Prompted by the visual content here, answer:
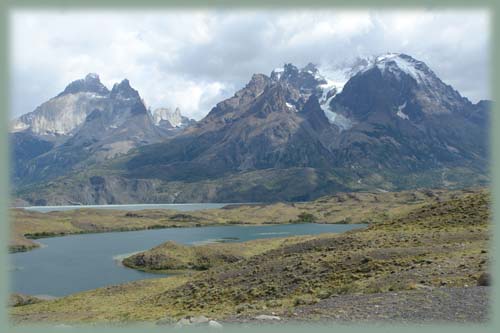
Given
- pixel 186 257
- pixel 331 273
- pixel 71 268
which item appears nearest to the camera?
pixel 331 273

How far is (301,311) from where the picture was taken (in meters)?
28.4

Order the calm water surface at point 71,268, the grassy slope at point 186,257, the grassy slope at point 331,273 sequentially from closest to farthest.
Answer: the grassy slope at point 331,273, the calm water surface at point 71,268, the grassy slope at point 186,257

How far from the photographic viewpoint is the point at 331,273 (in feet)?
135

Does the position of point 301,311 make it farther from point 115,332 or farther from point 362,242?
point 362,242

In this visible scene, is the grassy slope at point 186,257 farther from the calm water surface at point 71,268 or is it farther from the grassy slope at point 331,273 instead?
the grassy slope at point 331,273

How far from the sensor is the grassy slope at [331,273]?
3428cm

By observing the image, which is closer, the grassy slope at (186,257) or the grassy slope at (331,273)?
the grassy slope at (331,273)

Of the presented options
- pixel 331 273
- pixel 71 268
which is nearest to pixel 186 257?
pixel 71 268

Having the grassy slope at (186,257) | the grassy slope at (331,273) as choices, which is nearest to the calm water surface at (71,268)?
the grassy slope at (186,257)

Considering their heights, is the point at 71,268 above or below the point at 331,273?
below

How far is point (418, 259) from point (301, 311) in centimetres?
1613

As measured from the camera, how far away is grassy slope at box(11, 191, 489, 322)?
34.3 metres

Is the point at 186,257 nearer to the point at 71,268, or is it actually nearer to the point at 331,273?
the point at 71,268

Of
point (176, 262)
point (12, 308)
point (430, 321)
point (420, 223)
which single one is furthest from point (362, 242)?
point (176, 262)
